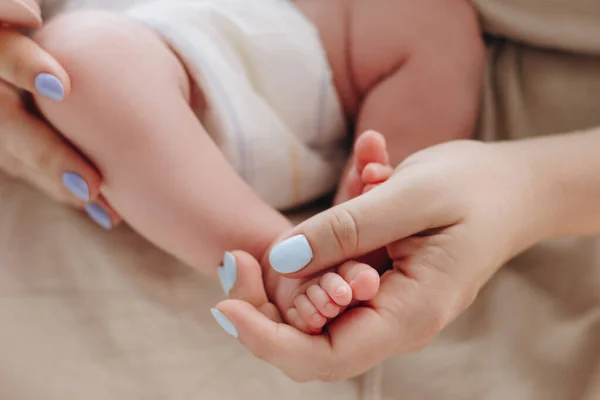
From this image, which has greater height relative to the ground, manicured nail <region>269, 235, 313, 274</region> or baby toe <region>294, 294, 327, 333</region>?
manicured nail <region>269, 235, 313, 274</region>

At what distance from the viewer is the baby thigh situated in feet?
1.89

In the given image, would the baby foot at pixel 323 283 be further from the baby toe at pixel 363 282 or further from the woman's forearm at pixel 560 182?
the woman's forearm at pixel 560 182

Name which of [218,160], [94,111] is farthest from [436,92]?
[94,111]

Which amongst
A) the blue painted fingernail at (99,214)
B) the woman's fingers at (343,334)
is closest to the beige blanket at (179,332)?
the blue painted fingernail at (99,214)

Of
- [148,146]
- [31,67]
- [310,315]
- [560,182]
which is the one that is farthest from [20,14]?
[560,182]

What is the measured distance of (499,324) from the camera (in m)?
0.66

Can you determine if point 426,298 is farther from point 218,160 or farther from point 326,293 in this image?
point 218,160

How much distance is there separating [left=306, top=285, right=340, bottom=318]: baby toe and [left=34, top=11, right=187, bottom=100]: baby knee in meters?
0.27

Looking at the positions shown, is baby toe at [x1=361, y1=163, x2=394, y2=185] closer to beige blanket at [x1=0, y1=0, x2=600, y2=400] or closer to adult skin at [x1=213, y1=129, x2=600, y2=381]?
adult skin at [x1=213, y1=129, x2=600, y2=381]

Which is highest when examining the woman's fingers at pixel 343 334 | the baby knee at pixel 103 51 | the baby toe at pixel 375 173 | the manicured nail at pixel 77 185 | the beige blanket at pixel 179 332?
the baby knee at pixel 103 51

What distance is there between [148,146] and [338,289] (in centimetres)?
23

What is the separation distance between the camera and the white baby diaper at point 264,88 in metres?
0.66

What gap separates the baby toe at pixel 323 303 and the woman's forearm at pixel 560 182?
0.23 meters

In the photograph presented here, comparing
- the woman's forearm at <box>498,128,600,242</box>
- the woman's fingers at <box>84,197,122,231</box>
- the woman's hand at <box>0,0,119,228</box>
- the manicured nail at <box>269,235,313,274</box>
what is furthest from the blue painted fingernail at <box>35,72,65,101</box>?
the woman's forearm at <box>498,128,600,242</box>
